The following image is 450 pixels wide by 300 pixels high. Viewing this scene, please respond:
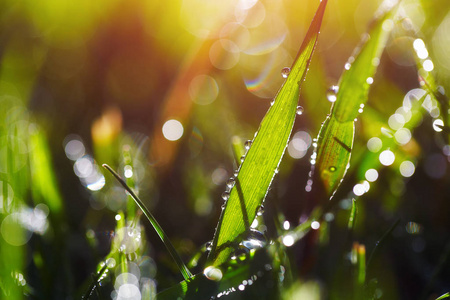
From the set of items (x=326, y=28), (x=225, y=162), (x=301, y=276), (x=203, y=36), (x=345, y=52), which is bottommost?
(x=301, y=276)

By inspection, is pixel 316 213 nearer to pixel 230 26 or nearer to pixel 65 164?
pixel 65 164

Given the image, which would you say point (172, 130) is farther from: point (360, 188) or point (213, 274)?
point (213, 274)

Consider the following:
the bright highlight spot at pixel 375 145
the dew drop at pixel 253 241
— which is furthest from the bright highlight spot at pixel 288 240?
the bright highlight spot at pixel 375 145

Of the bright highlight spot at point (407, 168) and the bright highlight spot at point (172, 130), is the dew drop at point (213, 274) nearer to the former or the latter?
the bright highlight spot at point (407, 168)

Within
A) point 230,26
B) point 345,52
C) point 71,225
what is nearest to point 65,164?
point 71,225

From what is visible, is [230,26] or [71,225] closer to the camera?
[71,225]

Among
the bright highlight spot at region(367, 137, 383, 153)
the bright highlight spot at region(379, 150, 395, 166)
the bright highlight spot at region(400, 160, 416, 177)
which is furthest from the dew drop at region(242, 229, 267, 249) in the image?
the bright highlight spot at region(400, 160, 416, 177)

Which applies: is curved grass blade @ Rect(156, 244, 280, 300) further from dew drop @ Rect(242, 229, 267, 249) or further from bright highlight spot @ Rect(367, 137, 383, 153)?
bright highlight spot @ Rect(367, 137, 383, 153)
